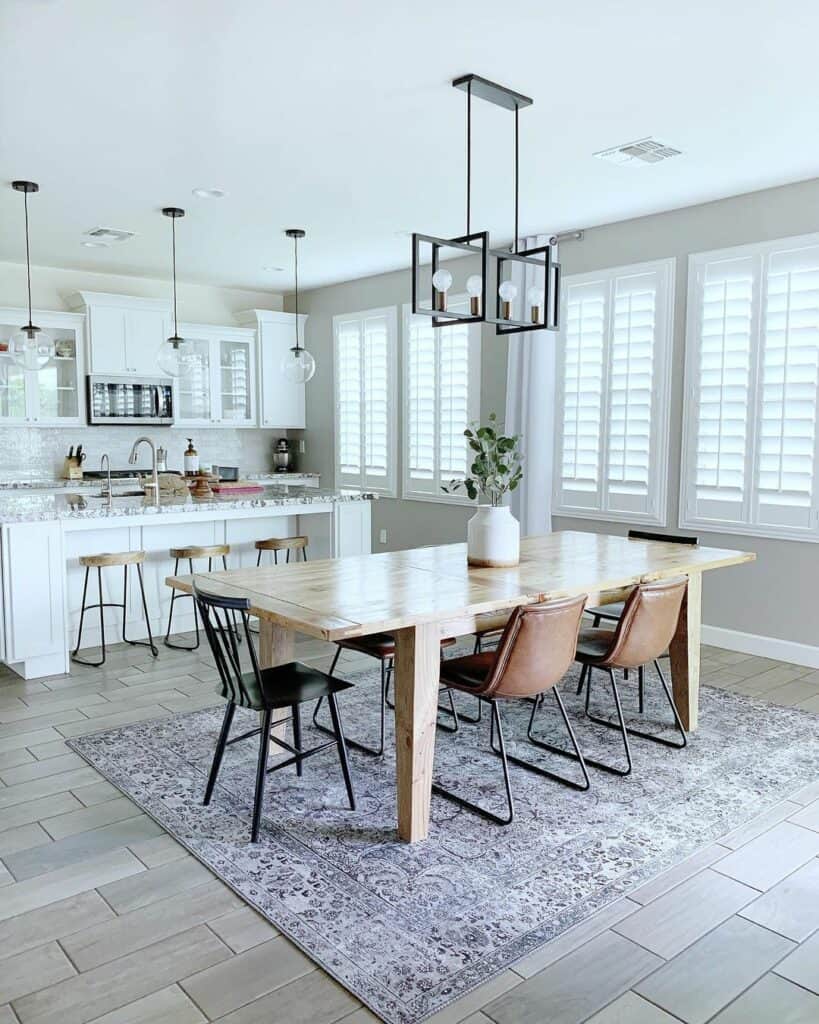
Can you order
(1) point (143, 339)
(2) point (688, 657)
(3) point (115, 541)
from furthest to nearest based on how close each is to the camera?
(1) point (143, 339) → (3) point (115, 541) → (2) point (688, 657)

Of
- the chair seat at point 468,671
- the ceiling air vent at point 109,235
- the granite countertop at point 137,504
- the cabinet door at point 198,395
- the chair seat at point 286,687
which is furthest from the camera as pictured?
the cabinet door at point 198,395

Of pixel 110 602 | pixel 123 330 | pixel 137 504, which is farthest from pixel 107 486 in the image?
pixel 123 330

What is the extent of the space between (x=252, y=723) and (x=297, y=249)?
12.8ft

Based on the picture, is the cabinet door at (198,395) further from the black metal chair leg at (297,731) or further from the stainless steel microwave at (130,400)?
the black metal chair leg at (297,731)

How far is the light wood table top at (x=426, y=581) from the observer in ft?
8.98

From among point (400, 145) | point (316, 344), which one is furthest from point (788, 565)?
point (316, 344)

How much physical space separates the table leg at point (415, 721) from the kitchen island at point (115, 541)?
8.60 ft

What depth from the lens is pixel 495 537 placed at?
361 cm

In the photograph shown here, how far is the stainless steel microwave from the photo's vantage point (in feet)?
24.0

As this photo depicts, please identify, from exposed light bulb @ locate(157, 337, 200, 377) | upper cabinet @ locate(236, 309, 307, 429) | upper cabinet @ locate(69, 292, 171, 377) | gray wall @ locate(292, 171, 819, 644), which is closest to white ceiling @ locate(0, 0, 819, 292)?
gray wall @ locate(292, 171, 819, 644)

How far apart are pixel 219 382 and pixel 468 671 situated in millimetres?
5580

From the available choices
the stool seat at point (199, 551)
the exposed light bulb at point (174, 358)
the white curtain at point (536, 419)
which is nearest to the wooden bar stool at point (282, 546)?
the stool seat at point (199, 551)

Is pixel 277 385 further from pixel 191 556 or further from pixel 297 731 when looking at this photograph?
pixel 297 731

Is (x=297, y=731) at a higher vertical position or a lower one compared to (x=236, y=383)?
lower
